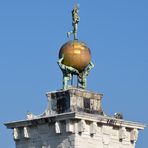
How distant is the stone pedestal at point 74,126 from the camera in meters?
42.3

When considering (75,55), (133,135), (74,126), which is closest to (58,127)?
(74,126)

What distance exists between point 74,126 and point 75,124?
0.13 metres

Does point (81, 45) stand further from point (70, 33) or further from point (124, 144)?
point (124, 144)

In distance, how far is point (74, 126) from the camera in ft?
139

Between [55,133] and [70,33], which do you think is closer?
[55,133]

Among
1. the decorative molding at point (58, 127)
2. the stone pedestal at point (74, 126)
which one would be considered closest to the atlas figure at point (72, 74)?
the stone pedestal at point (74, 126)

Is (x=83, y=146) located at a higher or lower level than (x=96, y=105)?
lower

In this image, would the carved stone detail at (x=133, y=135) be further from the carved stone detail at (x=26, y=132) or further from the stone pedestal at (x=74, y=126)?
the carved stone detail at (x=26, y=132)

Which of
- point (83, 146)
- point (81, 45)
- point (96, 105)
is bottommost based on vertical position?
point (83, 146)

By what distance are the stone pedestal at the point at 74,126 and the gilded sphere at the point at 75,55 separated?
1.64 metres

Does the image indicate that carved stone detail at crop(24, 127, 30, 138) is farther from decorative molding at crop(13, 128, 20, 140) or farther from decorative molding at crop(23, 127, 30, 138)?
decorative molding at crop(13, 128, 20, 140)

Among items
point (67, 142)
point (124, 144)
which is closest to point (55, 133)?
point (67, 142)

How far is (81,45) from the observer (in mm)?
44719

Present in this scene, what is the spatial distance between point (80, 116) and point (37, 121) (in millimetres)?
3278
